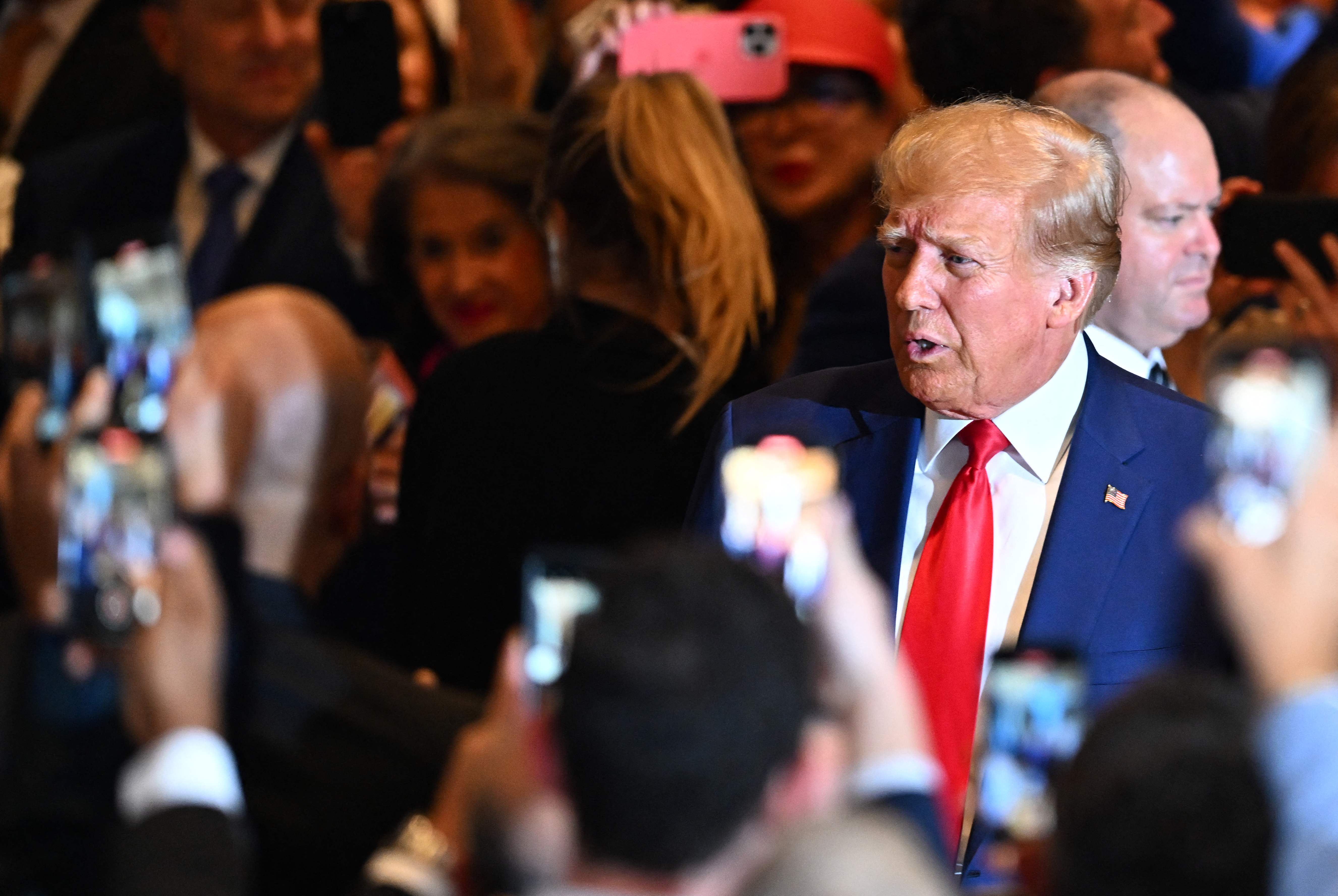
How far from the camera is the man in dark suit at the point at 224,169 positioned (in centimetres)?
379

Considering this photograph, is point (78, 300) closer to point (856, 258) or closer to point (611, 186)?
point (611, 186)

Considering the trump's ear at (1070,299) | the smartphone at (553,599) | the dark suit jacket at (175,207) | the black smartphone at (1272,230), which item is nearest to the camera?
the smartphone at (553,599)

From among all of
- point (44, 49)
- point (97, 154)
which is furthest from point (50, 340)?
point (44, 49)

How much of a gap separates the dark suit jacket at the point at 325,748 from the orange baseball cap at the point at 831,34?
6.31 ft

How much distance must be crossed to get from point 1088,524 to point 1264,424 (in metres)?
0.51

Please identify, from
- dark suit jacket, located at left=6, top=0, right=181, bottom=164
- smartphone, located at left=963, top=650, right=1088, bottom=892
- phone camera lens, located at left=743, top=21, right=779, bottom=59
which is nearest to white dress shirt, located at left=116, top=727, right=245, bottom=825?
smartphone, located at left=963, top=650, right=1088, bottom=892

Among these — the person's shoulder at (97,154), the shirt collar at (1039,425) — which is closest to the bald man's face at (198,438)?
the shirt collar at (1039,425)

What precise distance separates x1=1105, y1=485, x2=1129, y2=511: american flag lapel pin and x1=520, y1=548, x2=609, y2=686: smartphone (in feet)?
2.71

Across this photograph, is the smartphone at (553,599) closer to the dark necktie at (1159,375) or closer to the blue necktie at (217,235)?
the dark necktie at (1159,375)

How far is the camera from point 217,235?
3.85 meters

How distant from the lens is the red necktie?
2225 mm

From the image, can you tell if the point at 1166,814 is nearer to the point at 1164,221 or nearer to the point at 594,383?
the point at 594,383

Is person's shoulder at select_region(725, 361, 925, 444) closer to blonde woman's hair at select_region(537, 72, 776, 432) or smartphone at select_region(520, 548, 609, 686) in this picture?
blonde woman's hair at select_region(537, 72, 776, 432)

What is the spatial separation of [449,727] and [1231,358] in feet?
3.08
